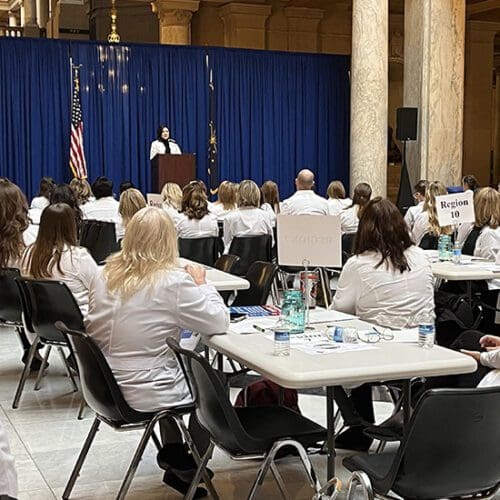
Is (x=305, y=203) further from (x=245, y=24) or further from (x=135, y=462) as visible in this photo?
(x=245, y=24)

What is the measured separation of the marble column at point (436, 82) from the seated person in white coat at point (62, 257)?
27.8 feet

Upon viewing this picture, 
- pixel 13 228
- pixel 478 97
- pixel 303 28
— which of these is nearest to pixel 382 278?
pixel 13 228

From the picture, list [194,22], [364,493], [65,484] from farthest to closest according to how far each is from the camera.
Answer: [194,22] < [65,484] < [364,493]

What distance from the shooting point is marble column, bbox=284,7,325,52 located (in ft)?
60.7

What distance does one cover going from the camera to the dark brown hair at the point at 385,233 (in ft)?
14.8

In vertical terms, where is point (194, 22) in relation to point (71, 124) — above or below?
above

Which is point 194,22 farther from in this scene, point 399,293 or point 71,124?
point 399,293

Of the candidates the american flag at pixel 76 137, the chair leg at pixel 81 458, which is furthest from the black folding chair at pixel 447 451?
the american flag at pixel 76 137

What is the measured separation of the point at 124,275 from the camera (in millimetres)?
3848

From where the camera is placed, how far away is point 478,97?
20.2 m

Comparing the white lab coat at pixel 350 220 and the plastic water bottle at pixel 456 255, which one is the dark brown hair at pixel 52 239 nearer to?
the plastic water bottle at pixel 456 255

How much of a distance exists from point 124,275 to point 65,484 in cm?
117

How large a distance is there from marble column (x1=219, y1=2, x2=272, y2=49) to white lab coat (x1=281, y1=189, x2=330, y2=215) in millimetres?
8505

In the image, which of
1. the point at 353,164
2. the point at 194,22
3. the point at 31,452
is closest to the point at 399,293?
the point at 31,452
